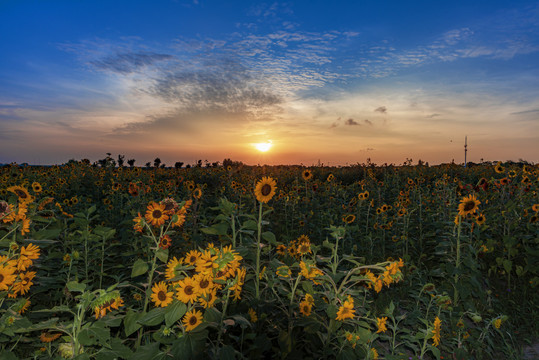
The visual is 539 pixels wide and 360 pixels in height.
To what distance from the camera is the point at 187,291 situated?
5.86 ft

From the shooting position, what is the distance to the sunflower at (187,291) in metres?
1.77

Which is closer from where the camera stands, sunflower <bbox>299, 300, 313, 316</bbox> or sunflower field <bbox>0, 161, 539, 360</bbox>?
sunflower field <bbox>0, 161, 539, 360</bbox>

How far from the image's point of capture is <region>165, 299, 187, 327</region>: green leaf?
1689 millimetres

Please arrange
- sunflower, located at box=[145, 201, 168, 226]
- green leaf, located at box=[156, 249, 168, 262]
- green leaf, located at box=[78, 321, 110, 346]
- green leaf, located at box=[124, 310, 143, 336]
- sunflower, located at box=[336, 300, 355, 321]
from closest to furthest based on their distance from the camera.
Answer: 1. green leaf, located at box=[78, 321, 110, 346]
2. green leaf, located at box=[124, 310, 143, 336]
3. green leaf, located at box=[156, 249, 168, 262]
4. sunflower, located at box=[336, 300, 355, 321]
5. sunflower, located at box=[145, 201, 168, 226]

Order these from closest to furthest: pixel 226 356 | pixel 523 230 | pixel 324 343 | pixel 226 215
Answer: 1. pixel 226 356
2. pixel 324 343
3. pixel 226 215
4. pixel 523 230

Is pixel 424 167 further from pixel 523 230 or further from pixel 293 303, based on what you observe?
pixel 293 303

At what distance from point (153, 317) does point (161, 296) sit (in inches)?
7.8

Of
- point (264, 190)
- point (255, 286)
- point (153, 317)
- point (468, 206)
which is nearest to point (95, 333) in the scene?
point (153, 317)

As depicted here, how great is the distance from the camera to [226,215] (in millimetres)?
2641

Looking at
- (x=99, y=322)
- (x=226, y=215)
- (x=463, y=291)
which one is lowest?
Answer: (x=463, y=291)

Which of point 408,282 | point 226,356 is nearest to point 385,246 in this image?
point 408,282

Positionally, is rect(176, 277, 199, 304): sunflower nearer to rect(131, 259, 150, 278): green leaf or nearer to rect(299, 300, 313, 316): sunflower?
rect(131, 259, 150, 278): green leaf

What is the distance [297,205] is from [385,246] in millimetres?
2754

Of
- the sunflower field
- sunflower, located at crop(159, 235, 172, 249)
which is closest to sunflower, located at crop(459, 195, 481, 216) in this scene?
the sunflower field
